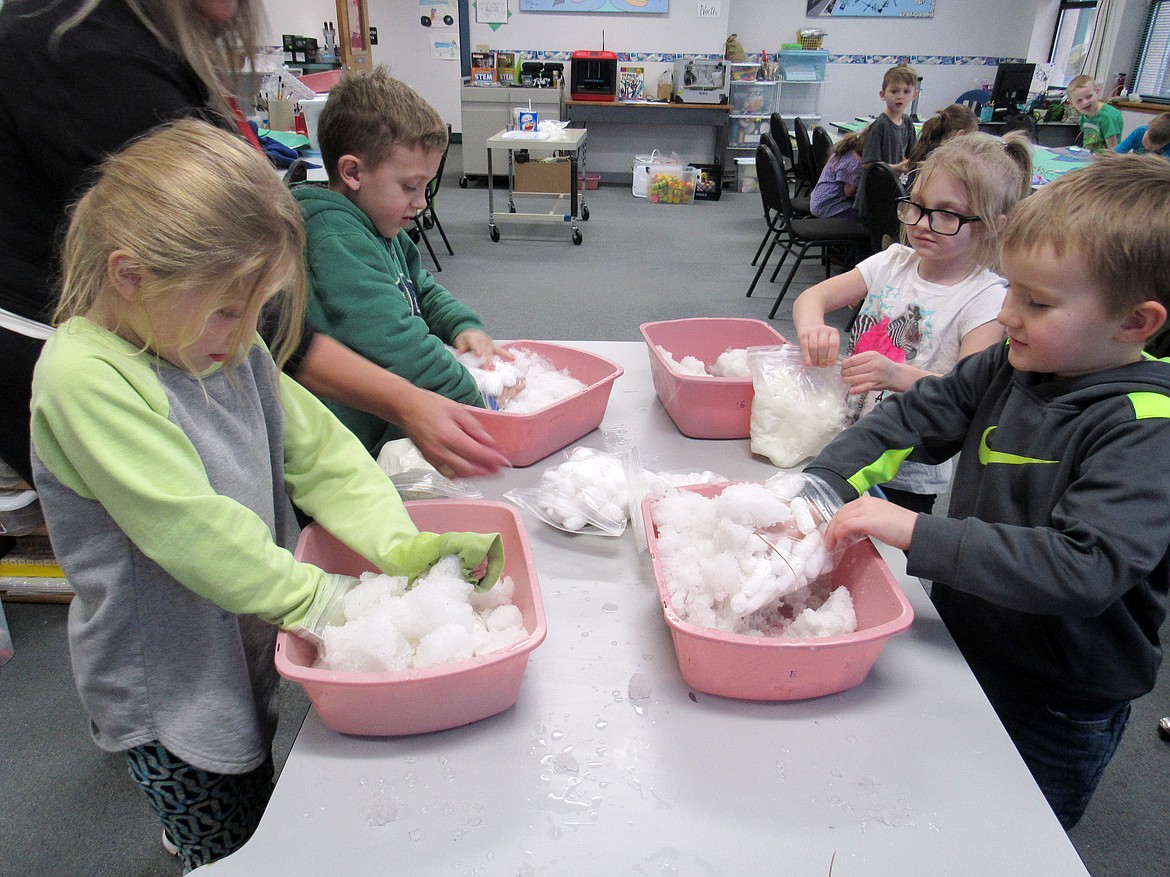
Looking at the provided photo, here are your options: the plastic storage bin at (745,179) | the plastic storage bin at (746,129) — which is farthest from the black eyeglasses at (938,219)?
the plastic storage bin at (746,129)

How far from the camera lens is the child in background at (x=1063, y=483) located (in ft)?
2.29

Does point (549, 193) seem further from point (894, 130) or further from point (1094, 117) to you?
point (1094, 117)

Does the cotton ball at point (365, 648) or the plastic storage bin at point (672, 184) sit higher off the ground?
the cotton ball at point (365, 648)

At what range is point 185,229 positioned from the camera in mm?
646

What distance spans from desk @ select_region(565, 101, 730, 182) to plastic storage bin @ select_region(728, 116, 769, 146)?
18 cm

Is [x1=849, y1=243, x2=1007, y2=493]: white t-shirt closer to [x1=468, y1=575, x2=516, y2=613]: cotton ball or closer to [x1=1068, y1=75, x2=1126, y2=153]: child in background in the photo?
[x1=468, y1=575, x2=516, y2=613]: cotton ball

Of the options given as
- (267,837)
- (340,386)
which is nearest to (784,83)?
(340,386)

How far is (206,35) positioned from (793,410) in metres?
0.93

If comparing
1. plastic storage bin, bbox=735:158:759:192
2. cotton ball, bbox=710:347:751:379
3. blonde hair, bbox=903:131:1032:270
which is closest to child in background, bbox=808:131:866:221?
blonde hair, bbox=903:131:1032:270

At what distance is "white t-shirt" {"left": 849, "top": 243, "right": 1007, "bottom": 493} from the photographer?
1.26m

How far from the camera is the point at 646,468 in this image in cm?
109

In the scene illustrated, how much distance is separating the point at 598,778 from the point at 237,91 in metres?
1.01

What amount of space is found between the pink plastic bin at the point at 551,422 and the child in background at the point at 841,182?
3394 mm

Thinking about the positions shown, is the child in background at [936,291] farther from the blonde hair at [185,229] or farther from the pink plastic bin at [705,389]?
the blonde hair at [185,229]
